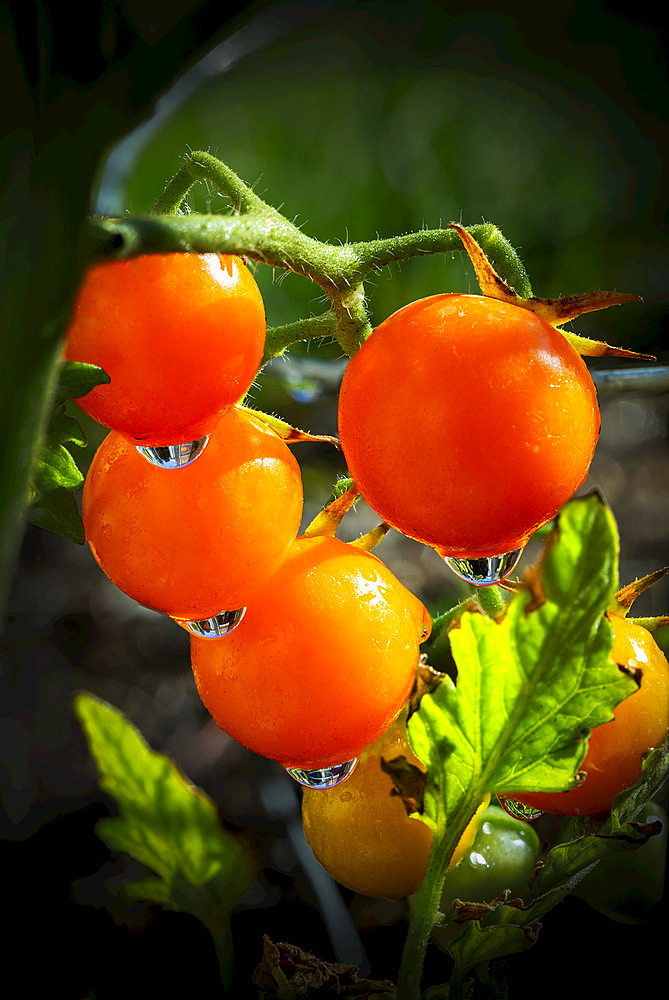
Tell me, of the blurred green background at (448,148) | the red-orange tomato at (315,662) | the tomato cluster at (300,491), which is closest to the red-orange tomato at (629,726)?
the tomato cluster at (300,491)

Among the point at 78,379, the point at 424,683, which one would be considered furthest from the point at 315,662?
the point at 78,379

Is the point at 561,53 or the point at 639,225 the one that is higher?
the point at 561,53

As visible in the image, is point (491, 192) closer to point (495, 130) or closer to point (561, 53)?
point (495, 130)

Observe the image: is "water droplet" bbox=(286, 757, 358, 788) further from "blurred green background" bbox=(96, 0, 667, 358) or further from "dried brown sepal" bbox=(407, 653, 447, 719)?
"blurred green background" bbox=(96, 0, 667, 358)

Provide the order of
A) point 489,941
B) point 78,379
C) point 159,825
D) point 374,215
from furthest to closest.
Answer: point 374,215
point 159,825
point 489,941
point 78,379

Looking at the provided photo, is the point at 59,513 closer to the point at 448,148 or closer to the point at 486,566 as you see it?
the point at 486,566

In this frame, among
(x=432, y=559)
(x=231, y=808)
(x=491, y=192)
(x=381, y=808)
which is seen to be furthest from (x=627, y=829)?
(x=491, y=192)

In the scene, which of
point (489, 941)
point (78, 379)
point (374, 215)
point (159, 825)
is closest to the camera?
point (78, 379)
